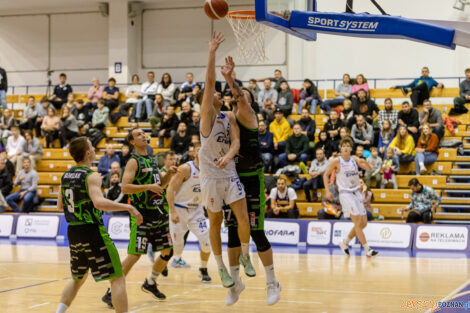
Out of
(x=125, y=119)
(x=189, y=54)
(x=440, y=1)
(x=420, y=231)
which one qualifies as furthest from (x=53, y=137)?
(x=440, y=1)

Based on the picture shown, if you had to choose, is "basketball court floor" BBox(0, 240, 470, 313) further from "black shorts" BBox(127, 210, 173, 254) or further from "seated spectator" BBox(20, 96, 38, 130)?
"seated spectator" BBox(20, 96, 38, 130)

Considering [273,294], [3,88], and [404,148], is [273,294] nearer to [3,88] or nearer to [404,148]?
[404,148]

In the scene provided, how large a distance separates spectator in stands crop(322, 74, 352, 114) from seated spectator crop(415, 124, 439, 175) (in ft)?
10.2

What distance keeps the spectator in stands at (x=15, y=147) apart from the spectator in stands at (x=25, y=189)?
0.94 m

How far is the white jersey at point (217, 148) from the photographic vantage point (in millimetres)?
6980

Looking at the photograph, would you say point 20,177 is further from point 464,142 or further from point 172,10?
point 464,142

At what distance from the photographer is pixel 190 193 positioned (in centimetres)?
1038

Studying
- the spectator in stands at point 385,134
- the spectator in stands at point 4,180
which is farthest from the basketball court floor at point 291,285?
the spectator in stands at point 4,180

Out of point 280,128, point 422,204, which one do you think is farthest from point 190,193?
point 280,128

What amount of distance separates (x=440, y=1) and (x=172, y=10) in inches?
374

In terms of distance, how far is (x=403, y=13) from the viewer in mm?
21125

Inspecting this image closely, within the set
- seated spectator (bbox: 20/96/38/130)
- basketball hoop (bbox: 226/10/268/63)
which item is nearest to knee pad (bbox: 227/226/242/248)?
basketball hoop (bbox: 226/10/268/63)

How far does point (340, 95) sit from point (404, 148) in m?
Result: 3.26

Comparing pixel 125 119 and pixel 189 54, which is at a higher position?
pixel 189 54
